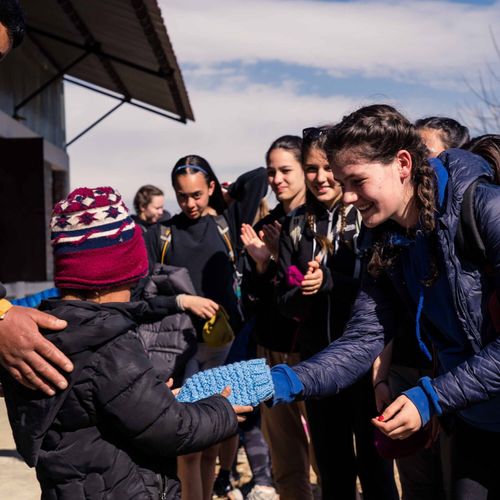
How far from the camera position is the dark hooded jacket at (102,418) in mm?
2508

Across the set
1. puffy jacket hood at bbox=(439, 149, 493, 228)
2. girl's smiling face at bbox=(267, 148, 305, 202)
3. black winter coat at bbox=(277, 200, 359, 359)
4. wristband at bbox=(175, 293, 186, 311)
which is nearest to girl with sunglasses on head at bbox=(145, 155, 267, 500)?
wristband at bbox=(175, 293, 186, 311)

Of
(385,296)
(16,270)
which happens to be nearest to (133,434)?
(385,296)

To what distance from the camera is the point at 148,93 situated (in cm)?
1283

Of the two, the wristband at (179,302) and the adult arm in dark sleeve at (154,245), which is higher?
the adult arm in dark sleeve at (154,245)

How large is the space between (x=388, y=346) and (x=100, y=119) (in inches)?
397

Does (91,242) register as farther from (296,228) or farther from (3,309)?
(296,228)

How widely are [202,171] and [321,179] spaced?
1.62m

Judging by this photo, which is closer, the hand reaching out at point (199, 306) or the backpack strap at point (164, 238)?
the hand reaching out at point (199, 306)

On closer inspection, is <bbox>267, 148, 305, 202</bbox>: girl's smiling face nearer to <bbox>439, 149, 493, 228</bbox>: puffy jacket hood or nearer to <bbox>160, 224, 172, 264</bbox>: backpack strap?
<bbox>160, 224, 172, 264</bbox>: backpack strap

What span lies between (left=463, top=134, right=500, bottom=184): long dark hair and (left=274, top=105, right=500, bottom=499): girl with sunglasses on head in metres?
0.12

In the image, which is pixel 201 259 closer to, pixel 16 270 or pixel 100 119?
pixel 16 270

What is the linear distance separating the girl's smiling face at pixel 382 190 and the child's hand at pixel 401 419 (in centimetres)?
59

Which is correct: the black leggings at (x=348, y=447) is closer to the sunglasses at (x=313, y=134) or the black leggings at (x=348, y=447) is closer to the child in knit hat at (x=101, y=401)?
the sunglasses at (x=313, y=134)

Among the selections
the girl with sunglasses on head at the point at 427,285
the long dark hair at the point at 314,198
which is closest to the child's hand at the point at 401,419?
the girl with sunglasses on head at the point at 427,285
